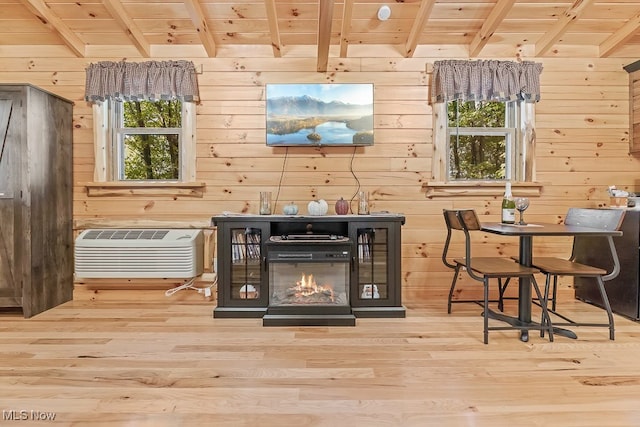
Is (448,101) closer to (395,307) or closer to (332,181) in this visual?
(332,181)

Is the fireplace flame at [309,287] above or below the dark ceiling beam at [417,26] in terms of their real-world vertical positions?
below

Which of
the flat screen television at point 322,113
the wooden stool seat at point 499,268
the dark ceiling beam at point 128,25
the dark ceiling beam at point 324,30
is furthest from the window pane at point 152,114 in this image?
the wooden stool seat at point 499,268

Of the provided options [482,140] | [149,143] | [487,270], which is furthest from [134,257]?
[482,140]

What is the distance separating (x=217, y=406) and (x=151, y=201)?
2.36 m

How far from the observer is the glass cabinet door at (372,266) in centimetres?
314

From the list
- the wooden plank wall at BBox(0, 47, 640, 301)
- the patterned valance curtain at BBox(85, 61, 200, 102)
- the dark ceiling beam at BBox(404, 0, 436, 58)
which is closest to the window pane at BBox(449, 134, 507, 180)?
the wooden plank wall at BBox(0, 47, 640, 301)

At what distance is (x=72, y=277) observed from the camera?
11.9ft

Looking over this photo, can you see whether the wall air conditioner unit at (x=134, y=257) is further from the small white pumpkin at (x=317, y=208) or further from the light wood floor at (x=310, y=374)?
the small white pumpkin at (x=317, y=208)

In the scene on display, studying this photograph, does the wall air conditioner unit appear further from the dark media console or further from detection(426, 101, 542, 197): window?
detection(426, 101, 542, 197): window

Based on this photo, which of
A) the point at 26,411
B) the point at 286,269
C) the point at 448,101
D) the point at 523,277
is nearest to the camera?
the point at 26,411

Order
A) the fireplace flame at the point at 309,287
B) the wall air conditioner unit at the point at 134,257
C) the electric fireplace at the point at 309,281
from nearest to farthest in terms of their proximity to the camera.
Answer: the electric fireplace at the point at 309,281, the fireplace flame at the point at 309,287, the wall air conditioner unit at the point at 134,257

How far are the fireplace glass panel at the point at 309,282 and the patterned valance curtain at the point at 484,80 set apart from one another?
179 centimetres

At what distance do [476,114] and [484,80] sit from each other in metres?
0.35

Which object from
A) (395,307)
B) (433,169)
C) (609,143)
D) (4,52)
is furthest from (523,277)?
(4,52)
